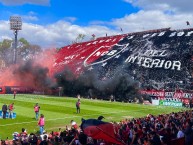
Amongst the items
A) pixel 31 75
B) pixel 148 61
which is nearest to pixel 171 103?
pixel 148 61

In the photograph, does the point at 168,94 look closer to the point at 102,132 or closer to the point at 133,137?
the point at 133,137

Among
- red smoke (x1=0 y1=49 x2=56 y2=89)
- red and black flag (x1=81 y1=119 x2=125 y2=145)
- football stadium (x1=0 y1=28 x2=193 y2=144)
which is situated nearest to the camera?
red and black flag (x1=81 y1=119 x2=125 y2=145)

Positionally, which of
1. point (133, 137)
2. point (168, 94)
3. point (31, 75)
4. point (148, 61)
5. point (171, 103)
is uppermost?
point (148, 61)

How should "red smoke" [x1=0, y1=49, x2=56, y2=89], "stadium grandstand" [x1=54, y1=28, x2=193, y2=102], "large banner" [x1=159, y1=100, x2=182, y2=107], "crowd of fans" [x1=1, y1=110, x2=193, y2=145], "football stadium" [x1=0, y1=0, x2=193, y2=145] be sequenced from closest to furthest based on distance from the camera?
"crowd of fans" [x1=1, y1=110, x2=193, y2=145] → "football stadium" [x1=0, y1=0, x2=193, y2=145] → "large banner" [x1=159, y1=100, x2=182, y2=107] → "stadium grandstand" [x1=54, y1=28, x2=193, y2=102] → "red smoke" [x1=0, y1=49, x2=56, y2=89]

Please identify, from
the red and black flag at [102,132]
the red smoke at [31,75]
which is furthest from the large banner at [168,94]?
the red and black flag at [102,132]

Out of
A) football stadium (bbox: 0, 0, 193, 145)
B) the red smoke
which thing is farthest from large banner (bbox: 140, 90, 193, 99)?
the red smoke

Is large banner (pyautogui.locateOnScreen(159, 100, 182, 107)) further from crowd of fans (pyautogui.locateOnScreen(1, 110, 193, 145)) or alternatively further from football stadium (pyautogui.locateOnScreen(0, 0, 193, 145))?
crowd of fans (pyautogui.locateOnScreen(1, 110, 193, 145))

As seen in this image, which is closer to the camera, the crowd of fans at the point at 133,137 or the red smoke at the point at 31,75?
the crowd of fans at the point at 133,137

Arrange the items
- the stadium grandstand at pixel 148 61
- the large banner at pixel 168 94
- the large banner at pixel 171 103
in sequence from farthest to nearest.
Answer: the stadium grandstand at pixel 148 61 < the large banner at pixel 168 94 < the large banner at pixel 171 103

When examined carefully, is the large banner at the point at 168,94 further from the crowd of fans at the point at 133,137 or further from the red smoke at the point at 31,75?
the crowd of fans at the point at 133,137

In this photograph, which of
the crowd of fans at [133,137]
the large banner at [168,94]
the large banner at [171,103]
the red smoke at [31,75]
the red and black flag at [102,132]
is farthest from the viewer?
the red smoke at [31,75]

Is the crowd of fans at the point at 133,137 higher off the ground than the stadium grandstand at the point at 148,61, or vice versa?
the stadium grandstand at the point at 148,61

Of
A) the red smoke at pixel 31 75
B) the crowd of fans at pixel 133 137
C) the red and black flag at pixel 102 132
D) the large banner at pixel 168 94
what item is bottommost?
the crowd of fans at pixel 133 137

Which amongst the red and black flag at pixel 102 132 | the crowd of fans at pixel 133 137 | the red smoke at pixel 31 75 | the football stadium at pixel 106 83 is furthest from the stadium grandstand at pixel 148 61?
the red and black flag at pixel 102 132
